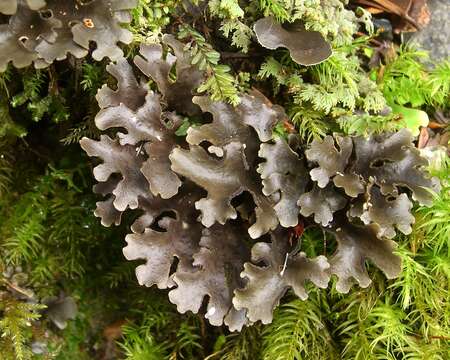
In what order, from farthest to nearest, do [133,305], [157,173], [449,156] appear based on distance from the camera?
[133,305] → [449,156] → [157,173]

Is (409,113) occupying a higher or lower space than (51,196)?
higher

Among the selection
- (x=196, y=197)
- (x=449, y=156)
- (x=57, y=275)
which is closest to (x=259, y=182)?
(x=196, y=197)

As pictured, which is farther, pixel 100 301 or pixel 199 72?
pixel 100 301

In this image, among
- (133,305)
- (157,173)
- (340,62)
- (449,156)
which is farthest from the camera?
(133,305)

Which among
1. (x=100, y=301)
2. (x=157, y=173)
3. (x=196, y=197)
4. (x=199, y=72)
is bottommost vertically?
(x=100, y=301)

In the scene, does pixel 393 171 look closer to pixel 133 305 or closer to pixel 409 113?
pixel 409 113

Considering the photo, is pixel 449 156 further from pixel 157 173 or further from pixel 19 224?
pixel 19 224
